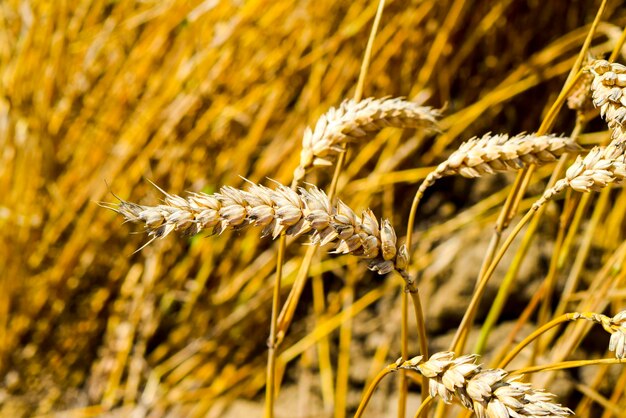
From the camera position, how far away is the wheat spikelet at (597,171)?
653 mm

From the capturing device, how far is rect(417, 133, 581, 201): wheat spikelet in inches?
29.0

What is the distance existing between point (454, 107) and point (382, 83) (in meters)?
0.23

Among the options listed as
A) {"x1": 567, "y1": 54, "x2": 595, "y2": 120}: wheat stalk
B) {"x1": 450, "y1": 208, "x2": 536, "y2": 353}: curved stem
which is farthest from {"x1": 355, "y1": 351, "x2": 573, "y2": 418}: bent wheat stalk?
{"x1": 567, "y1": 54, "x2": 595, "y2": 120}: wheat stalk

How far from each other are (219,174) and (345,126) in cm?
108

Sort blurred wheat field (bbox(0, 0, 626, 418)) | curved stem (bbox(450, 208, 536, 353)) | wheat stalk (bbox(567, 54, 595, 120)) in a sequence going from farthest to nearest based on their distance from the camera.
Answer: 1. blurred wheat field (bbox(0, 0, 626, 418))
2. wheat stalk (bbox(567, 54, 595, 120))
3. curved stem (bbox(450, 208, 536, 353))

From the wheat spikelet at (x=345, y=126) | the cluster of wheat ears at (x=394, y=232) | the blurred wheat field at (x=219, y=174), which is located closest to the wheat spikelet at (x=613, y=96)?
the cluster of wheat ears at (x=394, y=232)

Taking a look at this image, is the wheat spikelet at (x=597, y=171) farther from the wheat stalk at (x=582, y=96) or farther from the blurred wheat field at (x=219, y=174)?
the blurred wheat field at (x=219, y=174)

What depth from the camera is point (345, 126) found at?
2.73ft

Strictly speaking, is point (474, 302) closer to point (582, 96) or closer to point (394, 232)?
point (394, 232)

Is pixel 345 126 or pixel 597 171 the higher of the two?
pixel 345 126

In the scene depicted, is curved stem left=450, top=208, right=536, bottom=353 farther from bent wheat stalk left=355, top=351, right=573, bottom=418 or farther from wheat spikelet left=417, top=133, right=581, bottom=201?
bent wheat stalk left=355, top=351, right=573, bottom=418

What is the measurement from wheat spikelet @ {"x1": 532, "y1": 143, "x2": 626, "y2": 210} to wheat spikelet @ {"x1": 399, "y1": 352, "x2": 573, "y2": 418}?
0.67ft

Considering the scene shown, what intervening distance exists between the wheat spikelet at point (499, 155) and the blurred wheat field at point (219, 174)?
1.00 m

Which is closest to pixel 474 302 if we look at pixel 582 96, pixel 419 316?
pixel 419 316
